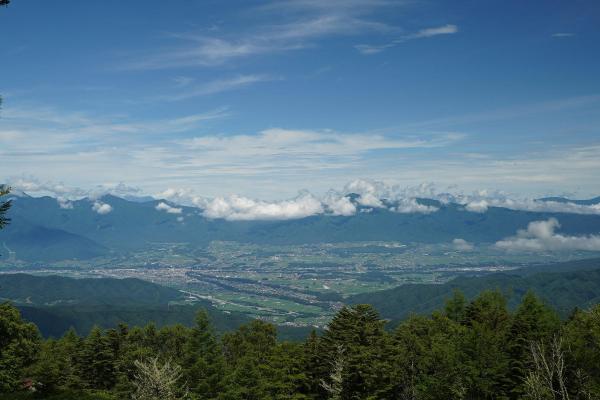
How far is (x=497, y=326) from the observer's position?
235 feet

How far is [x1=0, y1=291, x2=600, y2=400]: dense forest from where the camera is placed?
49.3 metres

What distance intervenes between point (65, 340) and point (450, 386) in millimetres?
85732

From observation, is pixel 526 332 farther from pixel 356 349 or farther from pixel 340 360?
pixel 340 360

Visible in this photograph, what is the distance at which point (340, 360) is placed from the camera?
186ft

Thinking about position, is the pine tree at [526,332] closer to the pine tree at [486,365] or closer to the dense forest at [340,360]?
the dense forest at [340,360]

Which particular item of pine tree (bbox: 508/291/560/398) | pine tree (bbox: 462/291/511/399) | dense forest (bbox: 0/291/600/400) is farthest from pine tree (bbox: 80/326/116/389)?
pine tree (bbox: 508/291/560/398)

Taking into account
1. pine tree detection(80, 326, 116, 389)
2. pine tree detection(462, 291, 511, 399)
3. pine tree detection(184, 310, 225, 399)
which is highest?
pine tree detection(462, 291, 511, 399)

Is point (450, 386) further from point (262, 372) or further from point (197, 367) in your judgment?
point (197, 367)

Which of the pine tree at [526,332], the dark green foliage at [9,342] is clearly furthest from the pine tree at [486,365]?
the dark green foliage at [9,342]

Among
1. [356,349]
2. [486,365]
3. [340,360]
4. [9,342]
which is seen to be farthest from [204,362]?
[486,365]

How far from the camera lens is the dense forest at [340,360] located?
49.3m

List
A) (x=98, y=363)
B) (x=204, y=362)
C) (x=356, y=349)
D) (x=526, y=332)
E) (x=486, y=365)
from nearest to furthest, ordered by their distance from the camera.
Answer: (x=486, y=365)
(x=526, y=332)
(x=356, y=349)
(x=204, y=362)
(x=98, y=363)

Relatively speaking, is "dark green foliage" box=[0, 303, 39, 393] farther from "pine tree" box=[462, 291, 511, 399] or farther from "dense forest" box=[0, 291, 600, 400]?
"pine tree" box=[462, 291, 511, 399]

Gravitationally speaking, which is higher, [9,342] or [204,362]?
[9,342]
